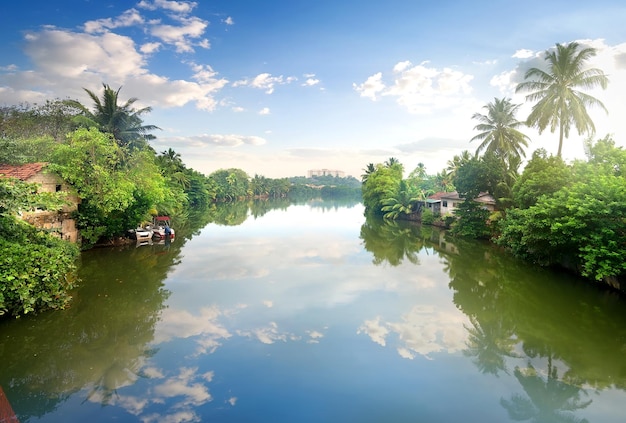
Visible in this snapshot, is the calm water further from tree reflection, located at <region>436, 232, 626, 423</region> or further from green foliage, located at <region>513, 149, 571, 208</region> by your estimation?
green foliage, located at <region>513, 149, 571, 208</region>

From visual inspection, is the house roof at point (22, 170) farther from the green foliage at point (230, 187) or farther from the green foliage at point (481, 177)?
the green foliage at point (230, 187)

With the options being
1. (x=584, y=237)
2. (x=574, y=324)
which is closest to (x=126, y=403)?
(x=574, y=324)

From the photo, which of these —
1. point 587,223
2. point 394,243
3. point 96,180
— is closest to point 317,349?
point 587,223

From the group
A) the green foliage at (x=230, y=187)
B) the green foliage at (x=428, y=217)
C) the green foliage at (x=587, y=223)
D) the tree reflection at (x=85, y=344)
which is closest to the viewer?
the tree reflection at (x=85, y=344)

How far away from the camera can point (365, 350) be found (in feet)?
30.2

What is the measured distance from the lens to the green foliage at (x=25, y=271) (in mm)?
9180

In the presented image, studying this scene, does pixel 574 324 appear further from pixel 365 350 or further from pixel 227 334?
pixel 227 334

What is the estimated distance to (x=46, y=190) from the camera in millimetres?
17172

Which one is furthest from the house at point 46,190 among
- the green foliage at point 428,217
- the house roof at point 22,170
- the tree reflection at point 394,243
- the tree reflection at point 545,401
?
the green foliage at point 428,217

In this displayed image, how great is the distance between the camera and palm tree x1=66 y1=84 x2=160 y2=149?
29.3 metres

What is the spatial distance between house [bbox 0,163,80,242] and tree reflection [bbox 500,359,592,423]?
56.2 ft

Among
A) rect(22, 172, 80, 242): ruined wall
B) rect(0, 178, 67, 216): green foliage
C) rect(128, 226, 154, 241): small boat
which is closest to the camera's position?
rect(0, 178, 67, 216): green foliage

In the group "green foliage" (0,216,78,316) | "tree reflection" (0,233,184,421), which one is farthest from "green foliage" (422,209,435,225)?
"green foliage" (0,216,78,316)

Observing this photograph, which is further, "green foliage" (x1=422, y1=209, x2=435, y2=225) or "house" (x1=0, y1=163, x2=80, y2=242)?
"green foliage" (x1=422, y1=209, x2=435, y2=225)
